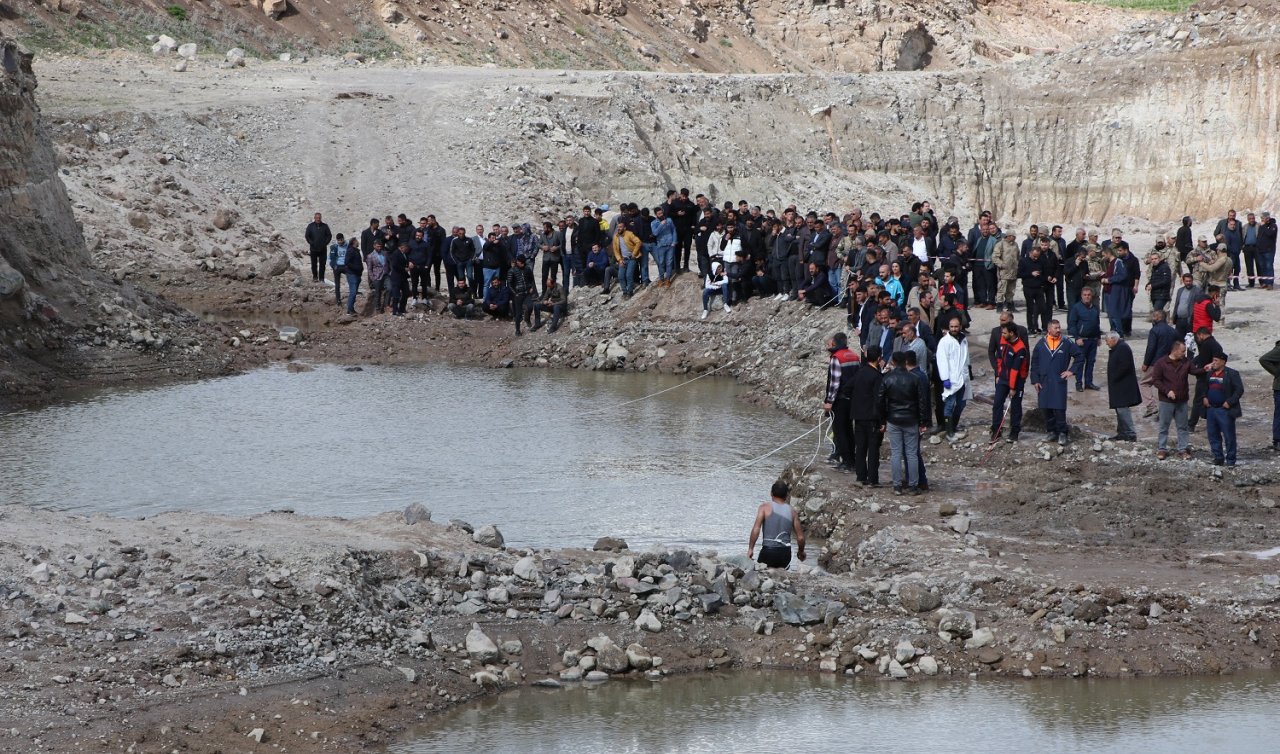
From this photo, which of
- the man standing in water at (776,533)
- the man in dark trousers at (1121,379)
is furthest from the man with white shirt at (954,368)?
the man standing in water at (776,533)

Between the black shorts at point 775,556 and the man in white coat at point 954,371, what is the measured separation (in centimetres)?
490

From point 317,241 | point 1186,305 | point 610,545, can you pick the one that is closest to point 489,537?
point 610,545

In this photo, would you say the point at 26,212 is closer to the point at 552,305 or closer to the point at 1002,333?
the point at 552,305

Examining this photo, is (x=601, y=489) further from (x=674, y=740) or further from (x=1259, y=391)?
(x=1259, y=391)

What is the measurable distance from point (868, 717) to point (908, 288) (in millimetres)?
12598

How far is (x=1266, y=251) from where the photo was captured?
27.7m

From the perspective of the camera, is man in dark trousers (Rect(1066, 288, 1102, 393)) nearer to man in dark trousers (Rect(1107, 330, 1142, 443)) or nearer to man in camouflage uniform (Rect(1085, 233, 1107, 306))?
man in dark trousers (Rect(1107, 330, 1142, 443))

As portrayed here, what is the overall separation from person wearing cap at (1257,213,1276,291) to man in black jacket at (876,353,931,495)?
48.4ft

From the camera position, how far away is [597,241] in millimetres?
29078

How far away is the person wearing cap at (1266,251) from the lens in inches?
1081

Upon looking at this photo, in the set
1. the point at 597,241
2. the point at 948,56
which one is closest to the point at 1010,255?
the point at 597,241

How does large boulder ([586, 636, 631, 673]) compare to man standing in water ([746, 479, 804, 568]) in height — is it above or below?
below

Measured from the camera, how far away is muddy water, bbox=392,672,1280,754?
10641mm

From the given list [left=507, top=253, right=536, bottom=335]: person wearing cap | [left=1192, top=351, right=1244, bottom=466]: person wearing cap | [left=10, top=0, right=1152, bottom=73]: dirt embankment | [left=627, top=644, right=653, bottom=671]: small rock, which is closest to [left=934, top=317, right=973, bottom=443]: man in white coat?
[left=1192, top=351, right=1244, bottom=466]: person wearing cap
